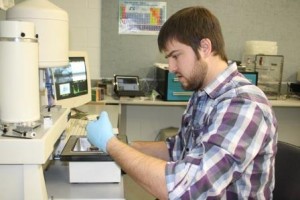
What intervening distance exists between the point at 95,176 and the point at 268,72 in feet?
7.62

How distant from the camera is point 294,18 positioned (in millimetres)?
3207

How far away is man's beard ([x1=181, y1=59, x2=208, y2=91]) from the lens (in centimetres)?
114

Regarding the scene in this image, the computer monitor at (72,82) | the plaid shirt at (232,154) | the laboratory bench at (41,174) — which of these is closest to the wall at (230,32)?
the computer monitor at (72,82)

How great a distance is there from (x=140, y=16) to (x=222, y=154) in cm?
237

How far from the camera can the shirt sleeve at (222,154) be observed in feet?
2.84

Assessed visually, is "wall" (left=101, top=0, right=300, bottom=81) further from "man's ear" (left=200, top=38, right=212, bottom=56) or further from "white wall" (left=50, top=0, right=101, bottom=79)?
"man's ear" (left=200, top=38, right=212, bottom=56)

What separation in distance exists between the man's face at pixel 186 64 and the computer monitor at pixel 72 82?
3.34ft

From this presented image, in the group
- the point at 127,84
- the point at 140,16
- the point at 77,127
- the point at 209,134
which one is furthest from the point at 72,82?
the point at 209,134

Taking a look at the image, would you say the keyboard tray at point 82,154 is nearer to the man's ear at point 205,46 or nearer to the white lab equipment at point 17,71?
the white lab equipment at point 17,71

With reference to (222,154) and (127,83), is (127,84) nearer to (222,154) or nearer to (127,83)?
(127,83)

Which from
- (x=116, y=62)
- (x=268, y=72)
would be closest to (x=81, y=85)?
(x=116, y=62)

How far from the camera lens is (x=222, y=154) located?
0.87m

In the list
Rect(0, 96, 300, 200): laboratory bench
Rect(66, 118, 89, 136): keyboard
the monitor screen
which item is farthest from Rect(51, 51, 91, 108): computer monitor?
the monitor screen

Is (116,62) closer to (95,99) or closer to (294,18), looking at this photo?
(95,99)
